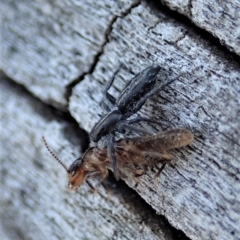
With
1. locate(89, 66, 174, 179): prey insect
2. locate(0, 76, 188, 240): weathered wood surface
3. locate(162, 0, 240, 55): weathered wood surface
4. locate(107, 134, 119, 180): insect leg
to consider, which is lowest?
locate(0, 76, 188, 240): weathered wood surface

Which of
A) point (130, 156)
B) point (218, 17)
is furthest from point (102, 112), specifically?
point (218, 17)

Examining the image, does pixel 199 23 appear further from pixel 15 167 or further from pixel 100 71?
pixel 15 167

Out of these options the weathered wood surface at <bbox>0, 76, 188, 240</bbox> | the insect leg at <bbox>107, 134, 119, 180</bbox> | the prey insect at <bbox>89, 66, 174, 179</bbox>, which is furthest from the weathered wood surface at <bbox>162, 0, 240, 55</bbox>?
the weathered wood surface at <bbox>0, 76, 188, 240</bbox>

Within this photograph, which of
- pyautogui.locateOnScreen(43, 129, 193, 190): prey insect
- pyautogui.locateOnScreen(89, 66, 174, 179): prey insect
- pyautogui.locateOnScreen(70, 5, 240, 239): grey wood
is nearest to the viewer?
pyautogui.locateOnScreen(70, 5, 240, 239): grey wood

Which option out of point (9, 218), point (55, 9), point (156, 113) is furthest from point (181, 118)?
point (9, 218)

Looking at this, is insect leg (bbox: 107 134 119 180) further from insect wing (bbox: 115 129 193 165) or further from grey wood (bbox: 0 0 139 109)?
grey wood (bbox: 0 0 139 109)

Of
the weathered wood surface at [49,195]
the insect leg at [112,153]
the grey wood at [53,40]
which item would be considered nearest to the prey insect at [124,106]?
the insect leg at [112,153]

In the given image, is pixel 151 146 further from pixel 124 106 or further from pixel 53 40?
pixel 53 40
